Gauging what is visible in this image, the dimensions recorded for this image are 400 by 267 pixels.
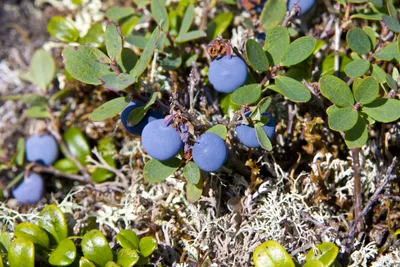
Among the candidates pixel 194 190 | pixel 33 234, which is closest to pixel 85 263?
pixel 33 234

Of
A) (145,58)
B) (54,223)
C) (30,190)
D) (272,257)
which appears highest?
(145,58)

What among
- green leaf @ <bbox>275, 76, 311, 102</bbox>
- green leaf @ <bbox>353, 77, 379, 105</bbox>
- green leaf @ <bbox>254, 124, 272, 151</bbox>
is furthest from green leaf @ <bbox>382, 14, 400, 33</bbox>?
green leaf @ <bbox>254, 124, 272, 151</bbox>

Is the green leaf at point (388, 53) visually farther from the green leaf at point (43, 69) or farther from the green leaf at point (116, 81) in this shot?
the green leaf at point (43, 69)

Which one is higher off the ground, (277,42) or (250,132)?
(277,42)

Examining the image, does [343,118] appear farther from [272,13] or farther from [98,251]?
[98,251]

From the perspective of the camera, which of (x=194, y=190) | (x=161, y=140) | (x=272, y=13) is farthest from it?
(x=272, y=13)

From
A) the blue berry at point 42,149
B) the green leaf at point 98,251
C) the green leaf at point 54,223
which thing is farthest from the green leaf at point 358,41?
the blue berry at point 42,149

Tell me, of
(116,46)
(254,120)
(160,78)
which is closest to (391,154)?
(254,120)

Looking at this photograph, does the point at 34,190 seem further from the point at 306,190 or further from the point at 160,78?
the point at 306,190
